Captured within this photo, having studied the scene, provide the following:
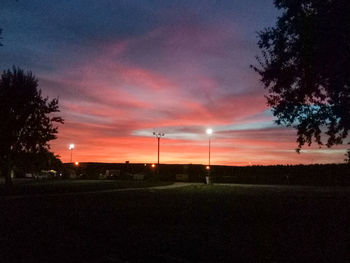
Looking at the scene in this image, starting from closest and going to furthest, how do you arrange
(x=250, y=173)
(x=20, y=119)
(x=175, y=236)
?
(x=175, y=236), (x=20, y=119), (x=250, y=173)

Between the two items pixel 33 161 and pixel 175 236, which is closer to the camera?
pixel 175 236

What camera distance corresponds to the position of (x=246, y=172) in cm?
9838

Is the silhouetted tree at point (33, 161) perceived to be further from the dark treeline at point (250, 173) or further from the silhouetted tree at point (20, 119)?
the dark treeline at point (250, 173)

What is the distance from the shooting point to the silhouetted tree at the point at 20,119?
120ft

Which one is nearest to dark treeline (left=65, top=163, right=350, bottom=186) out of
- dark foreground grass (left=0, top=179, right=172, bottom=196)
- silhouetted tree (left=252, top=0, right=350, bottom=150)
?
dark foreground grass (left=0, top=179, right=172, bottom=196)

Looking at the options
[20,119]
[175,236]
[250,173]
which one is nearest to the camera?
[175,236]

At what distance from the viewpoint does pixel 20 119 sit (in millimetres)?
37094

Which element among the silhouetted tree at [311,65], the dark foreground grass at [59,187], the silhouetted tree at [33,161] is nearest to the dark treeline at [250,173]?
the dark foreground grass at [59,187]

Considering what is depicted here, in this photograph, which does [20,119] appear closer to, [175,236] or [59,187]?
[59,187]

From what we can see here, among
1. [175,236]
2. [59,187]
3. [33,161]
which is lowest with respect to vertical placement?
[175,236]

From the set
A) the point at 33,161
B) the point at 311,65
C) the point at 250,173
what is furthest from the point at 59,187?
the point at 250,173

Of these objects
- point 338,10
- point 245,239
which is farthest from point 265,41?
point 245,239

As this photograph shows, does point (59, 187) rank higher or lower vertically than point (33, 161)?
lower

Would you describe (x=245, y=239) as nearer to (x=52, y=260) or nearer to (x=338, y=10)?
(x=52, y=260)
